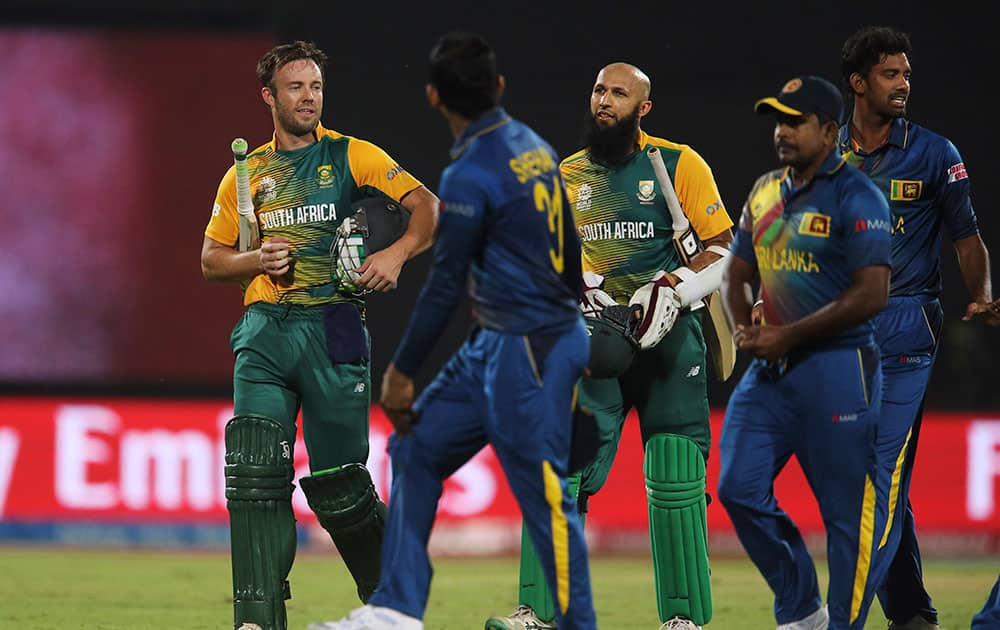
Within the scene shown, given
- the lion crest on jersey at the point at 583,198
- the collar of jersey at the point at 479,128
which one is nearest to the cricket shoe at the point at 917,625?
the lion crest on jersey at the point at 583,198

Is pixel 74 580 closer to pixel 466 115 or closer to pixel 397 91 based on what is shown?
pixel 397 91

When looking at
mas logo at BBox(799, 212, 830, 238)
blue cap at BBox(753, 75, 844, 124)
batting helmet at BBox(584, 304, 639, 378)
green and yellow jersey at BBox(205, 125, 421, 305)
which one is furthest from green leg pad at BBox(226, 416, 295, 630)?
blue cap at BBox(753, 75, 844, 124)

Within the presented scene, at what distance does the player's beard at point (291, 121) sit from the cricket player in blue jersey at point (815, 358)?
1868mm

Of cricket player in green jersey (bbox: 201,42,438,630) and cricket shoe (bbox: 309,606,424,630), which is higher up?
cricket player in green jersey (bbox: 201,42,438,630)

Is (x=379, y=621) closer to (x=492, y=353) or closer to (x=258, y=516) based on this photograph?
(x=492, y=353)

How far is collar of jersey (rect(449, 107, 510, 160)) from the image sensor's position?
4.59m

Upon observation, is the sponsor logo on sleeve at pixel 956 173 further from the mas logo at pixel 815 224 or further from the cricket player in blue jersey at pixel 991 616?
the cricket player in blue jersey at pixel 991 616

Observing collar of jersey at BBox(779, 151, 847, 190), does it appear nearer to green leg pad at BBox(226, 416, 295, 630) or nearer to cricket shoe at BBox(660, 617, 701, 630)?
cricket shoe at BBox(660, 617, 701, 630)

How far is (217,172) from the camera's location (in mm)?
11047

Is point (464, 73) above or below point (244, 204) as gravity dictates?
above

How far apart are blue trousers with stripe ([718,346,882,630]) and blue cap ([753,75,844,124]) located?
791 mm

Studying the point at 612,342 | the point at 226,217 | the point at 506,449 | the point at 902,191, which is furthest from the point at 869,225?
the point at 226,217

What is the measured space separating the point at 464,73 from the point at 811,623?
7.24ft

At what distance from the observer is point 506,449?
4555 mm
